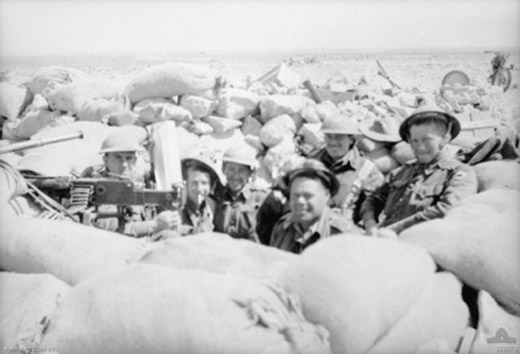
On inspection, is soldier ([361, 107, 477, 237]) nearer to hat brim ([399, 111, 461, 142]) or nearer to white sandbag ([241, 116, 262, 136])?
hat brim ([399, 111, 461, 142])

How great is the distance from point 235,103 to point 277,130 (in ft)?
1.67

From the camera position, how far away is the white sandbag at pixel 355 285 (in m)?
→ 2.05

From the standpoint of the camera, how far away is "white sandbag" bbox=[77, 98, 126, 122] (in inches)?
201

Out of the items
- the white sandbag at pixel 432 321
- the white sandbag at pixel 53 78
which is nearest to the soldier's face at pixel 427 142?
the white sandbag at pixel 432 321

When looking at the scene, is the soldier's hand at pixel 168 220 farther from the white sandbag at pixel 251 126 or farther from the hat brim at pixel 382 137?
the white sandbag at pixel 251 126

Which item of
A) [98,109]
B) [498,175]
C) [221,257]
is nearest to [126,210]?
[221,257]

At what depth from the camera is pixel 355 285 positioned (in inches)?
82.5

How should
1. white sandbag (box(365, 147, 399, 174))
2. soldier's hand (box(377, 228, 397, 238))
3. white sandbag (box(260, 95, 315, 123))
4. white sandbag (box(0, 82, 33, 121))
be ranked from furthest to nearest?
white sandbag (box(0, 82, 33, 121)) → white sandbag (box(260, 95, 315, 123)) → white sandbag (box(365, 147, 399, 174)) → soldier's hand (box(377, 228, 397, 238))

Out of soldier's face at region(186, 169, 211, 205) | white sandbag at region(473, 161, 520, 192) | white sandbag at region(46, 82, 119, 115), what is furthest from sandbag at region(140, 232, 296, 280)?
white sandbag at region(46, 82, 119, 115)

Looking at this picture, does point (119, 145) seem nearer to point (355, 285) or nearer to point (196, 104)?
point (196, 104)

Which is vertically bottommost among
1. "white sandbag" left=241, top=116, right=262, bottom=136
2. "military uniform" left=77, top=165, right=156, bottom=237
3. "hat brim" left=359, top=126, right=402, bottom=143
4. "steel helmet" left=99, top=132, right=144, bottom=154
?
"military uniform" left=77, top=165, right=156, bottom=237

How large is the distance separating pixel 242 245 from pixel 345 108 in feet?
9.33

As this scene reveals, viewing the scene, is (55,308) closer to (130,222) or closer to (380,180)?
(130,222)

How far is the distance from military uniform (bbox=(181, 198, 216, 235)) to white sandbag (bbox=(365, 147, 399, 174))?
171 cm
